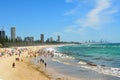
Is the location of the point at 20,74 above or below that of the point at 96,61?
above

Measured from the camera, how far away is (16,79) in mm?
28188

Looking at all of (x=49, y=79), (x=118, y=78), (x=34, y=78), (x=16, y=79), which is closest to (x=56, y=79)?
(x=49, y=79)

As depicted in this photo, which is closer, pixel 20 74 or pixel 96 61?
pixel 20 74

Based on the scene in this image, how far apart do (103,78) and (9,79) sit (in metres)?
10.1

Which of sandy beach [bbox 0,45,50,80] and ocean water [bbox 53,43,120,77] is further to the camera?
ocean water [bbox 53,43,120,77]

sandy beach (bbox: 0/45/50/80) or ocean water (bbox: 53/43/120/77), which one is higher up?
sandy beach (bbox: 0/45/50/80)

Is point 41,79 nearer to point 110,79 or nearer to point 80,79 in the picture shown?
point 80,79

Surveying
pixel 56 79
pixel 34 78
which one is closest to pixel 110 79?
pixel 56 79

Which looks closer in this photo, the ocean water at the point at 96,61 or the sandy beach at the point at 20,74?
the sandy beach at the point at 20,74

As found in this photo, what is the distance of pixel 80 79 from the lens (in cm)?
2891

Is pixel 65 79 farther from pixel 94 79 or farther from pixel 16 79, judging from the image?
pixel 16 79

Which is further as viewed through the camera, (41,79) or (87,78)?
(87,78)

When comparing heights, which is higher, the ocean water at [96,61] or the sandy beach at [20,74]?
the sandy beach at [20,74]

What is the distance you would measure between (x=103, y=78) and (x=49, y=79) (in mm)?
5979
